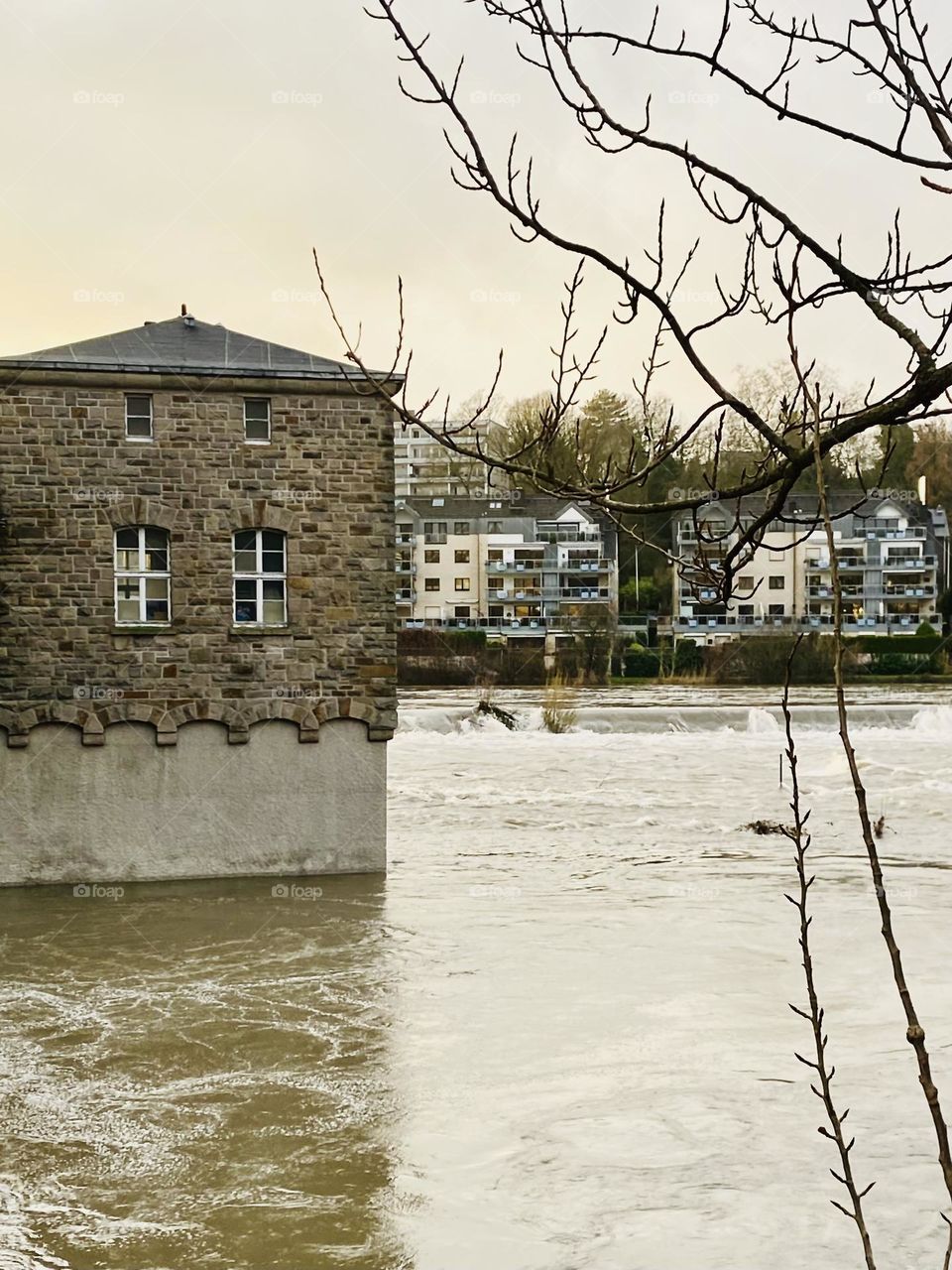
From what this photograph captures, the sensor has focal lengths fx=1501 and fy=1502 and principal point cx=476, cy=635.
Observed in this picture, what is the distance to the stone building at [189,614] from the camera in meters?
18.7

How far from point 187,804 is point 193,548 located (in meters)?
3.26

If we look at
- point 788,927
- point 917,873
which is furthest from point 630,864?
point 788,927

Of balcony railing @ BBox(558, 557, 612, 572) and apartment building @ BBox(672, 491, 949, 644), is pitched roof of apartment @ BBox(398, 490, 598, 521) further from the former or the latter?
apartment building @ BBox(672, 491, 949, 644)

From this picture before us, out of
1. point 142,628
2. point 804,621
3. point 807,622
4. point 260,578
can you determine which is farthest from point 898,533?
point 142,628

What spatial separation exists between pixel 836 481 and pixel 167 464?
61.9 meters

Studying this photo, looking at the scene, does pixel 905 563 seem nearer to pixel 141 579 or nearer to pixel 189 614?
pixel 189 614

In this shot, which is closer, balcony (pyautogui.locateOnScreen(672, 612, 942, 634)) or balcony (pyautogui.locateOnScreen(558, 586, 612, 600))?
balcony (pyautogui.locateOnScreen(672, 612, 942, 634))

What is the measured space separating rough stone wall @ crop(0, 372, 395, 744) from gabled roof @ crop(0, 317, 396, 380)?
173mm

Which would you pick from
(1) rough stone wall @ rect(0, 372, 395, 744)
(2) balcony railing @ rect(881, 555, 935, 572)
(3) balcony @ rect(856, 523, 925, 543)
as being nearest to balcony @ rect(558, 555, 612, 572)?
(3) balcony @ rect(856, 523, 925, 543)

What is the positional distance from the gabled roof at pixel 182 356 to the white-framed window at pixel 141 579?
210 cm

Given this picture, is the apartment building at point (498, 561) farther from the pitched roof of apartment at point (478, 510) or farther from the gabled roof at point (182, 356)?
the gabled roof at point (182, 356)

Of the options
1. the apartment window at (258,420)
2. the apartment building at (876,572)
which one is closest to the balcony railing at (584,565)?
the apartment building at (876,572)

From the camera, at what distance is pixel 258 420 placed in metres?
19.4

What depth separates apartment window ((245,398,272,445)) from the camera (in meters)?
19.4
